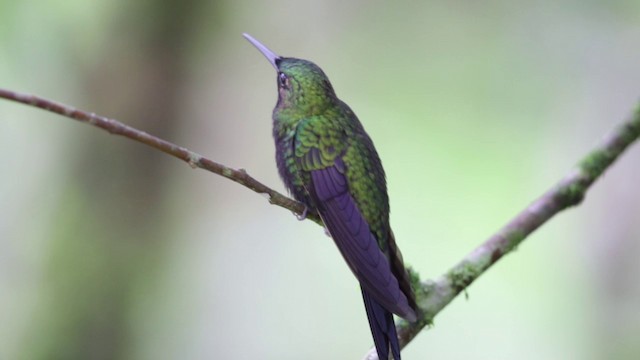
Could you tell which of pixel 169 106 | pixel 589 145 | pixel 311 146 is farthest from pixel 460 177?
pixel 311 146

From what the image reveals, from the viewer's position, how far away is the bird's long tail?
125cm

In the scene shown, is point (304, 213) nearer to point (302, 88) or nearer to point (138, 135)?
point (302, 88)

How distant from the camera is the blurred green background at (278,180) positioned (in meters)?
3.40

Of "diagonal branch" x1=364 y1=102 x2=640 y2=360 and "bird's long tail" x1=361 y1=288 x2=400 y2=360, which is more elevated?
"diagonal branch" x1=364 y1=102 x2=640 y2=360

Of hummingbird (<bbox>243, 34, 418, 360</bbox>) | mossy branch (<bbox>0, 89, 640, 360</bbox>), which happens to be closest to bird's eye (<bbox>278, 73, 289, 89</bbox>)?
hummingbird (<bbox>243, 34, 418, 360</bbox>)

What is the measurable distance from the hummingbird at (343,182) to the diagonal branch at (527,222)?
0.30 meters

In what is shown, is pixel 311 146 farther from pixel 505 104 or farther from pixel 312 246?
pixel 505 104

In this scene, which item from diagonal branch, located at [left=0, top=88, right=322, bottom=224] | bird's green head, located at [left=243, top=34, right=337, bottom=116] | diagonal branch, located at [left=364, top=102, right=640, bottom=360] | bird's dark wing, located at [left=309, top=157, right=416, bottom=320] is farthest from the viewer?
diagonal branch, located at [left=364, top=102, right=640, bottom=360]

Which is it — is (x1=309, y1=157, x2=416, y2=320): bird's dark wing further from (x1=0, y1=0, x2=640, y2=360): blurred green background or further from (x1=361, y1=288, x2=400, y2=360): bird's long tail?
(x1=0, y1=0, x2=640, y2=360): blurred green background

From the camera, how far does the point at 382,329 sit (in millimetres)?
1257

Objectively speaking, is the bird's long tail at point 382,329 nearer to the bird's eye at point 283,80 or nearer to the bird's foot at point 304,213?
the bird's foot at point 304,213

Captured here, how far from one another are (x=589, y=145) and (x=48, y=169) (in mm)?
2611

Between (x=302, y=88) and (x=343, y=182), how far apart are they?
270 millimetres

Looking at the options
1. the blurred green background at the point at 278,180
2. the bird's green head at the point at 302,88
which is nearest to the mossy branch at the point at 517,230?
the bird's green head at the point at 302,88
